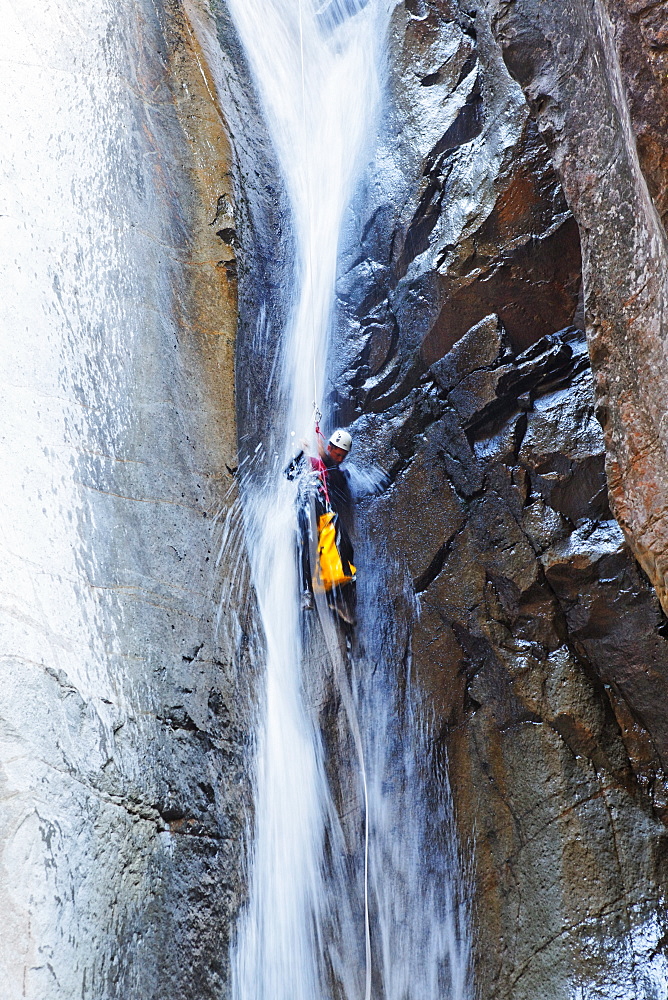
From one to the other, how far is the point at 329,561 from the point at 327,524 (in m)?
0.26

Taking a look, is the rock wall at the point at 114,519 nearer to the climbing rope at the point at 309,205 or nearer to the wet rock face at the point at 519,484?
the climbing rope at the point at 309,205

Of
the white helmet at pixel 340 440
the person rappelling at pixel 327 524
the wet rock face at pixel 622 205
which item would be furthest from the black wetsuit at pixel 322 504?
the wet rock face at pixel 622 205

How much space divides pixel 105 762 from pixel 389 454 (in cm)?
256

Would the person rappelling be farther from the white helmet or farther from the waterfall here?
Answer: the waterfall

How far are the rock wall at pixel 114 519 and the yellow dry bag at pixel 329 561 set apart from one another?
0.64 m

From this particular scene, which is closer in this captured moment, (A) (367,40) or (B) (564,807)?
(B) (564,807)

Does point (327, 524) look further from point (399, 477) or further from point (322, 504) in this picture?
point (399, 477)

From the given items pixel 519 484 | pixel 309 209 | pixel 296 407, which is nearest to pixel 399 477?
pixel 519 484

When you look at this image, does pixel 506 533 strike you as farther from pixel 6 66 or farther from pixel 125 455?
pixel 6 66

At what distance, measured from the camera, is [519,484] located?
14.1 feet

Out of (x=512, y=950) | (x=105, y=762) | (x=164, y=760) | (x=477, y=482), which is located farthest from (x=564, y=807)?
(x=105, y=762)

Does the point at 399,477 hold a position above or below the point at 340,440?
below

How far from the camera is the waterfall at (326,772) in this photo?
4.18 m

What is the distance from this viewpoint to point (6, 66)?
14.1 ft
